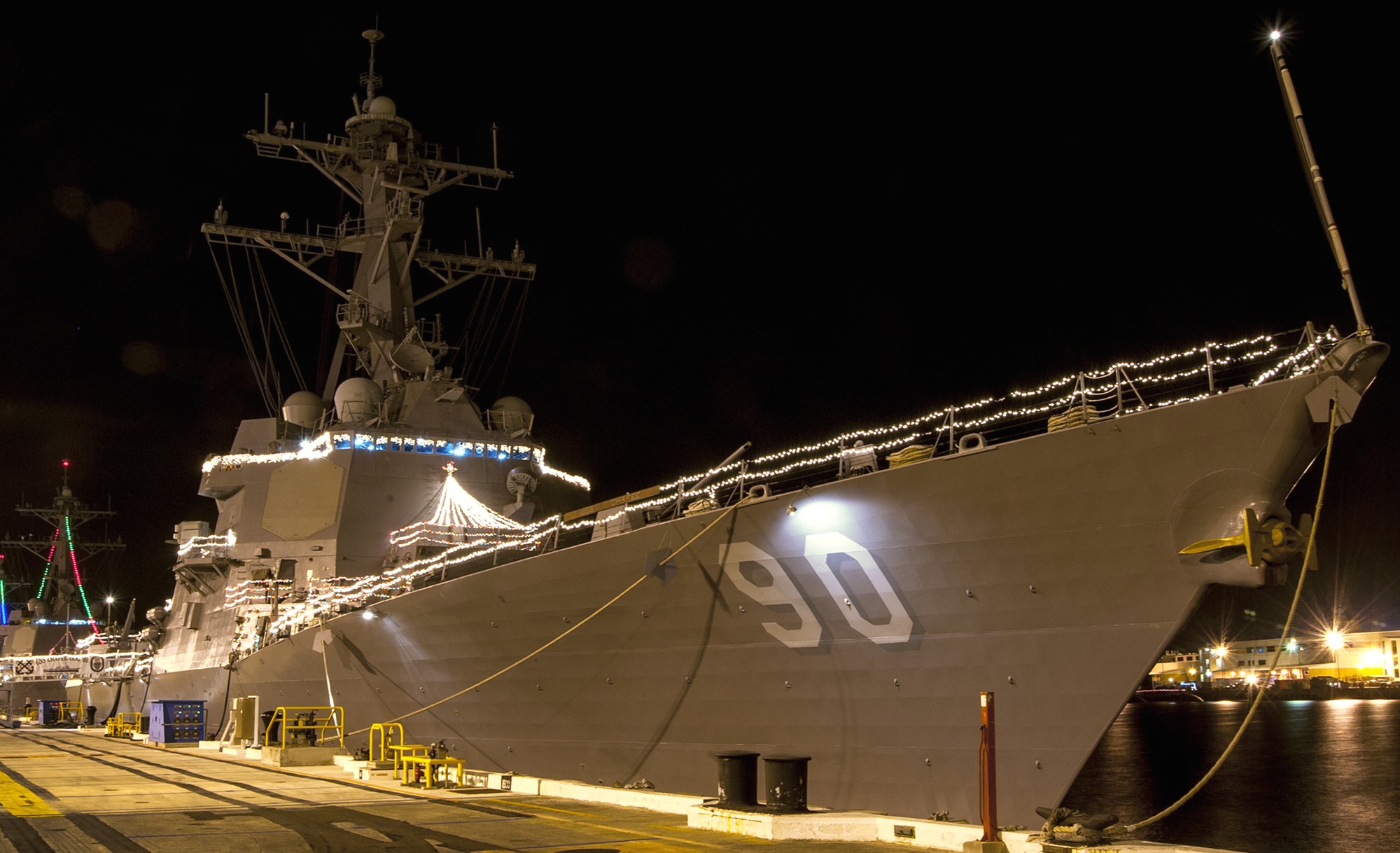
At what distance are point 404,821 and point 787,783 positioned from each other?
3398mm

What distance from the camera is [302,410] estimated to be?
21.4 m

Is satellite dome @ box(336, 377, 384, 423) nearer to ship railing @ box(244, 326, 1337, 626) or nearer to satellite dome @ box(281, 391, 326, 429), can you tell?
satellite dome @ box(281, 391, 326, 429)

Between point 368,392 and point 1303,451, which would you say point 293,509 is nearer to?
point 368,392

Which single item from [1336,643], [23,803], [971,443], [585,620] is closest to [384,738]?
[585,620]

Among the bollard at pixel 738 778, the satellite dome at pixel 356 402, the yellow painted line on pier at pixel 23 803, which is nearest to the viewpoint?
the bollard at pixel 738 778

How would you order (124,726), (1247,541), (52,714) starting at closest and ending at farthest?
(1247,541) → (124,726) → (52,714)

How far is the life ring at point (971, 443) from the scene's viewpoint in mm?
9062

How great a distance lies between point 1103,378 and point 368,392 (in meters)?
14.2

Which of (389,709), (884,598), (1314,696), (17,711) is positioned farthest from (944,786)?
(1314,696)

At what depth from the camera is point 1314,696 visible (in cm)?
9281

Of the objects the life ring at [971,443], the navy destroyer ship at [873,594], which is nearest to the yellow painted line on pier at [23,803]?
the navy destroyer ship at [873,594]

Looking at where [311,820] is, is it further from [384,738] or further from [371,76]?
[371,76]

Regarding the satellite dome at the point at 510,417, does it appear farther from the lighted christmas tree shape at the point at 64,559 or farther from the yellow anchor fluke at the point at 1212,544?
the lighted christmas tree shape at the point at 64,559

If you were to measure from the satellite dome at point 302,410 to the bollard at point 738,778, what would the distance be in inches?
601
